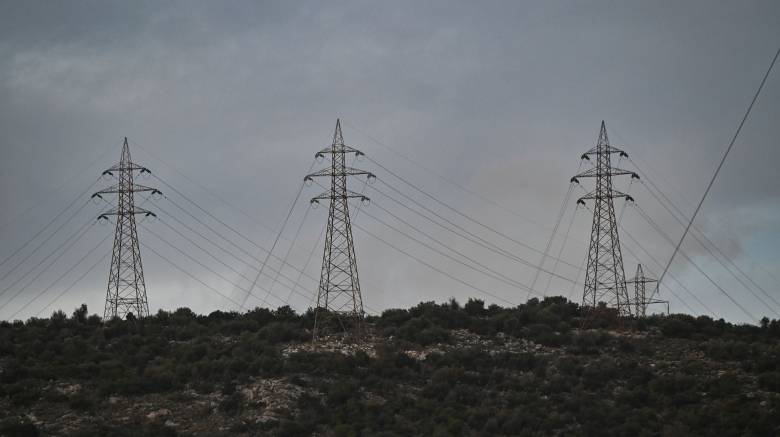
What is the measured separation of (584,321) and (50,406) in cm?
3833

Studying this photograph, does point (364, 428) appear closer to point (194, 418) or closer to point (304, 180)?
point (194, 418)

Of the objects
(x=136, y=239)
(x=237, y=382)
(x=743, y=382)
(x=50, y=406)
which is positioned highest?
(x=136, y=239)

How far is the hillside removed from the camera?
51.4 m

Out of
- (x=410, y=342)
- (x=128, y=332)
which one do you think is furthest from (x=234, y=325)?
(x=410, y=342)

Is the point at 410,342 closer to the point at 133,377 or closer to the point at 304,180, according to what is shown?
the point at 304,180

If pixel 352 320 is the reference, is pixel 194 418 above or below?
below

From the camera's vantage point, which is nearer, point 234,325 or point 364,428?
point 364,428

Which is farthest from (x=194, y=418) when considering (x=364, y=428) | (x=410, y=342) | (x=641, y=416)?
(x=641, y=416)

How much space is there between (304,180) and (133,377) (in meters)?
17.1

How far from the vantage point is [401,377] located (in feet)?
196

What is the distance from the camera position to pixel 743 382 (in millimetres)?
57312

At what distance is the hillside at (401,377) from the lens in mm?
51375

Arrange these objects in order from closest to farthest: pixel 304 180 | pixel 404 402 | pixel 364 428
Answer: pixel 364 428
pixel 404 402
pixel 304 180

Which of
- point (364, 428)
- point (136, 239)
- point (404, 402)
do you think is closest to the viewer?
point (364, 428)
